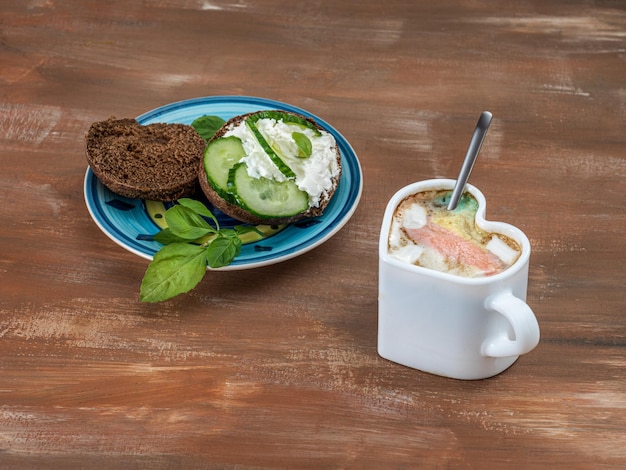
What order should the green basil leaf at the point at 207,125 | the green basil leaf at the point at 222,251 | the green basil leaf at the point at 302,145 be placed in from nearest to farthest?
the green basil leaf at the point at 222,251 → the green basil leaf at the point at 302,145 → the green basil leaf at the point at 207,125

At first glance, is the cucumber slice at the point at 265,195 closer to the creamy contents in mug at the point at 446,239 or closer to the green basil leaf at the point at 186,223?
the green basil leaf at the point at 186,223

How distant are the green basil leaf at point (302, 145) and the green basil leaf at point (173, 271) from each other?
0.24 meters

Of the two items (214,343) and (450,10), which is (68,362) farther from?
(450,10)

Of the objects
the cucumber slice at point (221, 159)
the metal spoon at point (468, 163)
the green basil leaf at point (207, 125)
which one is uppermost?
the metal spoon at point (468, 163)

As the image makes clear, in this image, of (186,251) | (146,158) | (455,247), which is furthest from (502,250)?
(146,158)

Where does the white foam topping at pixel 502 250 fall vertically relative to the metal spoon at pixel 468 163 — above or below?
below

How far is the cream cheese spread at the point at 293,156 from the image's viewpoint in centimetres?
138

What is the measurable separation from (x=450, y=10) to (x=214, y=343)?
48.4 inches

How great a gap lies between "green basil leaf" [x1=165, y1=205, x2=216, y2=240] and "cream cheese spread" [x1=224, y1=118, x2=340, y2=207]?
0.37 feet

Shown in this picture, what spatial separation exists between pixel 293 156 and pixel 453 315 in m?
0.45

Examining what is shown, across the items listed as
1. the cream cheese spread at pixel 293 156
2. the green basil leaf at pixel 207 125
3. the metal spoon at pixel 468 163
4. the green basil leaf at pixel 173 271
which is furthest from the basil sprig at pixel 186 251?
the metal spoon at pixel 468 163

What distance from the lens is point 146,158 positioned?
1493 mm

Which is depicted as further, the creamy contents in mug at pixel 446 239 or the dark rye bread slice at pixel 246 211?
the dark rye bread slice at pixel 246 211

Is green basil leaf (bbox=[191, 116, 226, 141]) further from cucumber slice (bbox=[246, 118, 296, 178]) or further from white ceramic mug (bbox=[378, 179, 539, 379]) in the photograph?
white ceramic mug (bbox=[378, 179, 539, 379])
